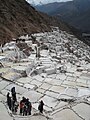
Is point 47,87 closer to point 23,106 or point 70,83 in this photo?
point 70,83

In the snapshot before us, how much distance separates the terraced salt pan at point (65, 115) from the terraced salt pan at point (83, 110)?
0.20 meters

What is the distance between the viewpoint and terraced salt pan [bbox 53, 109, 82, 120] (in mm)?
7754

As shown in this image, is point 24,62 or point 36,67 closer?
point 36,67

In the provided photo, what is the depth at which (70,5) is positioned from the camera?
199500 millimetres

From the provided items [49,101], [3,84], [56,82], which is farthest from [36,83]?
[49,101]

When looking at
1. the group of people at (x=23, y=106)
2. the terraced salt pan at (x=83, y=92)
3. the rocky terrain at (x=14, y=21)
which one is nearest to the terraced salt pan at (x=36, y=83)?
the terraced salt pan at (x=83, y=92)

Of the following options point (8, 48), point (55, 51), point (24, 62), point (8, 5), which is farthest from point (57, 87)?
point (8, 5)

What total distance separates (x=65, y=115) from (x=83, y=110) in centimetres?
68

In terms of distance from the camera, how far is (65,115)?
792 cm

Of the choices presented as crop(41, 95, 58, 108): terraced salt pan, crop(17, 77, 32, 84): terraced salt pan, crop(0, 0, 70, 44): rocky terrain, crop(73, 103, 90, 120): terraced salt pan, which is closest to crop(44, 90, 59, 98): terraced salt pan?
crop(41, 95, 58, 108): terraced salt pan

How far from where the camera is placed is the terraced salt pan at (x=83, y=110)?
7892mm

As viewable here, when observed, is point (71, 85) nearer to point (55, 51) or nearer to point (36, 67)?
point (36, 67)

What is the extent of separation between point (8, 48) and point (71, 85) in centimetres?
606

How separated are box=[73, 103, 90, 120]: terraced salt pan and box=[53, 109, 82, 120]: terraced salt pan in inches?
7.8
